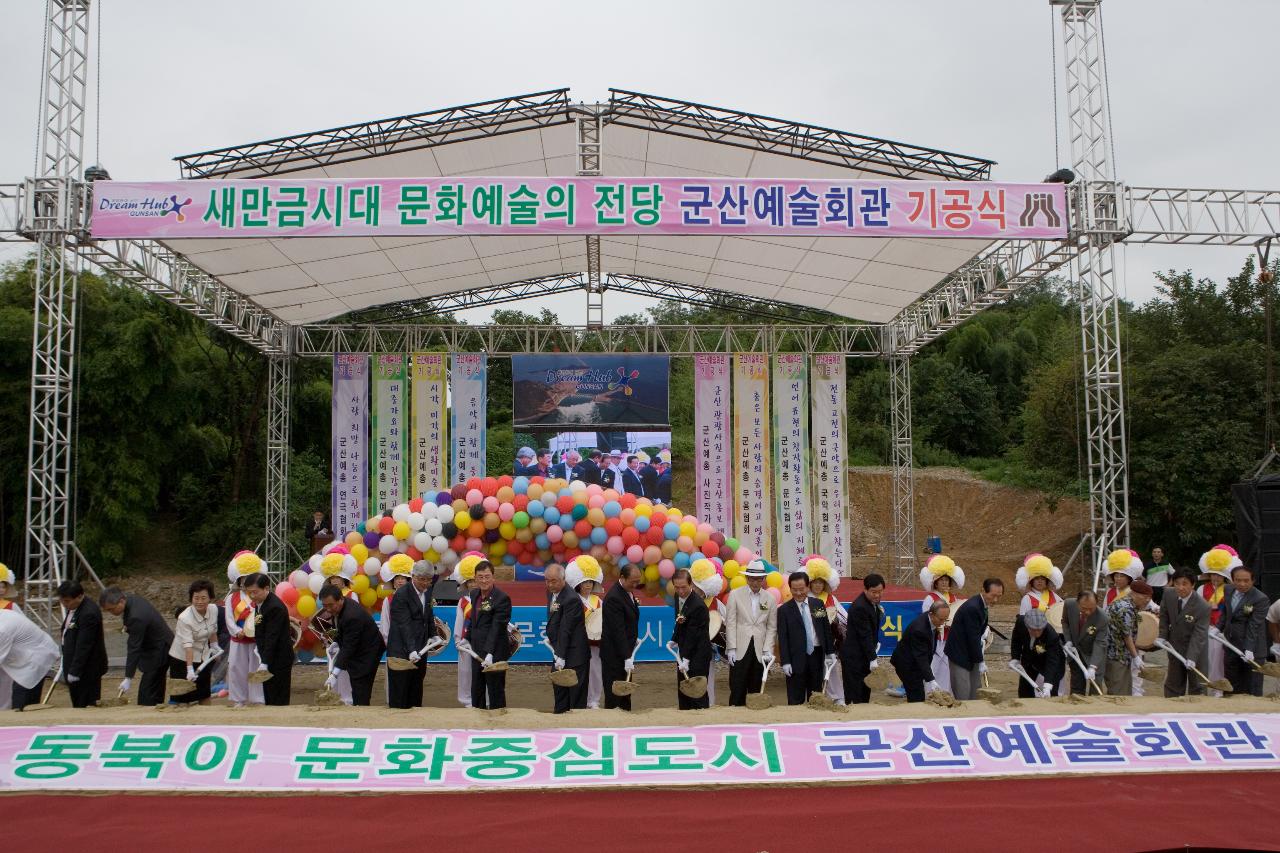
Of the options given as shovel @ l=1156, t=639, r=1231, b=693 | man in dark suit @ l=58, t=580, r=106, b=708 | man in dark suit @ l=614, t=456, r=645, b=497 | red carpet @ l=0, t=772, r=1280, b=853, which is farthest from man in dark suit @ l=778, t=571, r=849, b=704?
man in dark suit @ l=614, t=456, r=645, b=497

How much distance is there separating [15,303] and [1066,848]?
56.7 feet

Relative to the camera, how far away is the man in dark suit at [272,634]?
5.71 meters

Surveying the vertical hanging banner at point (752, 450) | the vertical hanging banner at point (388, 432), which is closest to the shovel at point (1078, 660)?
the vertical hanging banner at point (752, 450)

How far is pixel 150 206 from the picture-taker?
331 inches

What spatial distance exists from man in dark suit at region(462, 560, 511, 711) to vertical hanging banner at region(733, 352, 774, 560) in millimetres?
7308

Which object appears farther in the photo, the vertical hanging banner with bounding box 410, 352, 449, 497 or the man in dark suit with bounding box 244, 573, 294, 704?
the vertical hanging banner with bounding box 410, 352, 449, 497

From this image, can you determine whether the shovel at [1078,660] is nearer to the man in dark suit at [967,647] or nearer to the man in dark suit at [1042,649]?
the man in dark suit at [1042,649]

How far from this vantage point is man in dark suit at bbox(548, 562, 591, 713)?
5898mm

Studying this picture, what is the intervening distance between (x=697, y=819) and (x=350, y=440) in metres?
10.5

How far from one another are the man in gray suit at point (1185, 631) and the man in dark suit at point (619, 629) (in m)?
3.58

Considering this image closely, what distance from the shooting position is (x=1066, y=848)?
3.49 m

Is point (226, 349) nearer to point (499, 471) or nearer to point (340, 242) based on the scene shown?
point (499, 471)

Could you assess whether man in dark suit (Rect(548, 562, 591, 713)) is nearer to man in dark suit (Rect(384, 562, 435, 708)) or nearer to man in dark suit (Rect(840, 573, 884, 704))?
man in dark suit (Rect(384, 562, 435, 708))

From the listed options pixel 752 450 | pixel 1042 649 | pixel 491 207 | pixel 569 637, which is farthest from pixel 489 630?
pixel 752 450
